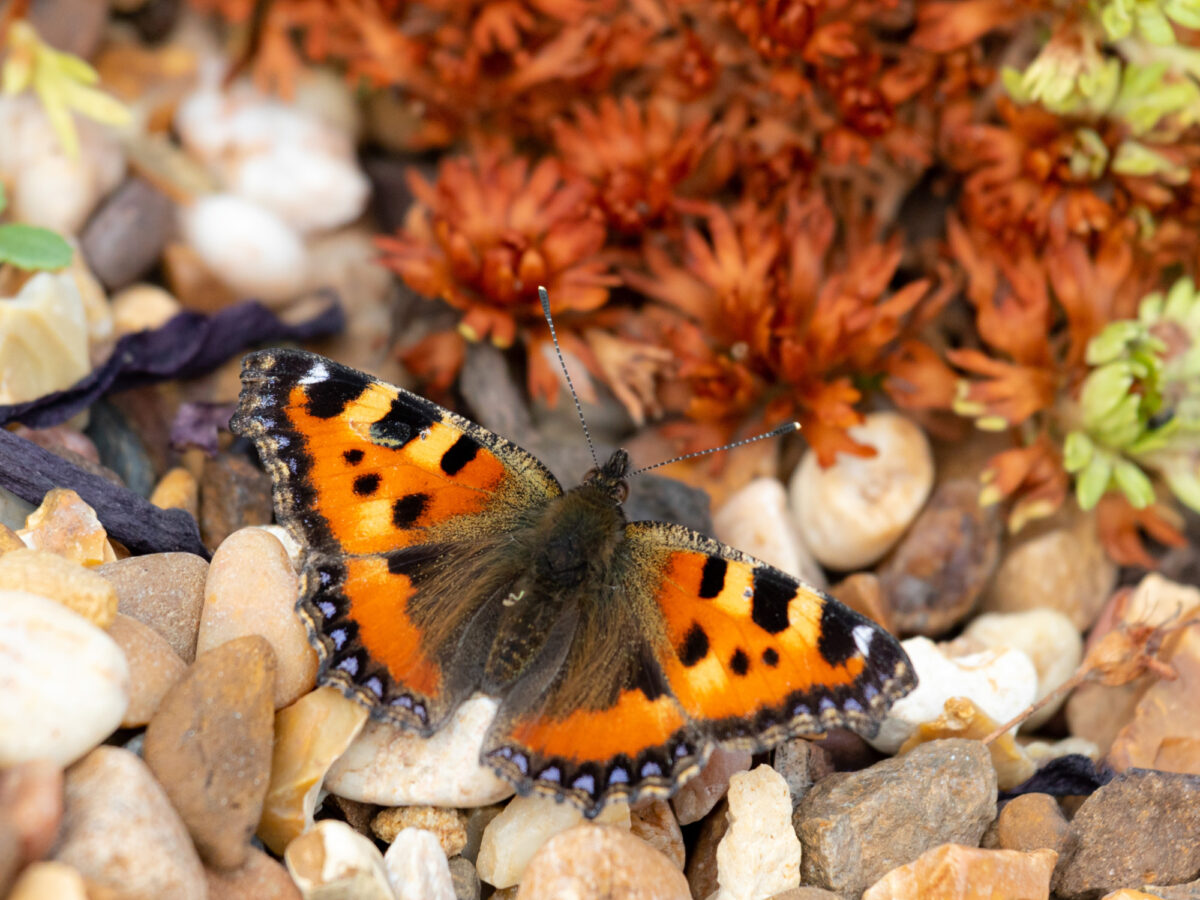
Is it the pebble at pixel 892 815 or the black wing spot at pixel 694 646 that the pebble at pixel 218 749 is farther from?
the pebble at pixel 892 815

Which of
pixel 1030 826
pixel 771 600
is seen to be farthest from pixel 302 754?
pixel 1030 826

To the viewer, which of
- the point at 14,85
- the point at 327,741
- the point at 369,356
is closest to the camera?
the point at 327,741

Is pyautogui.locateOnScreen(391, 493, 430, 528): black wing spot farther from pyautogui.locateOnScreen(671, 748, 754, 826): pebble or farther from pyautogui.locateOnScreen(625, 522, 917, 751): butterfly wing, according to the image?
pyautogui.locateOnScreen(671, 748, 754, 826): pebble

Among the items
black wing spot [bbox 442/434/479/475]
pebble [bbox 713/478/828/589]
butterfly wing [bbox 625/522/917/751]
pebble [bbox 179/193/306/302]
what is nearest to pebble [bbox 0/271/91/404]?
pebble [bbox 179/193/306/302]

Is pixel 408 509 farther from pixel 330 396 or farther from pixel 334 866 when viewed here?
pixel 334 866

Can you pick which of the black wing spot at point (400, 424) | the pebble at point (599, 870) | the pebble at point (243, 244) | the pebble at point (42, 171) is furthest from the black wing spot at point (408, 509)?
the pebble at point (42, 171)

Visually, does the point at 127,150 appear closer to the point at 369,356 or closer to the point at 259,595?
the point at 369,356

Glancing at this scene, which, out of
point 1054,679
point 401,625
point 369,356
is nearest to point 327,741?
point 401,625
